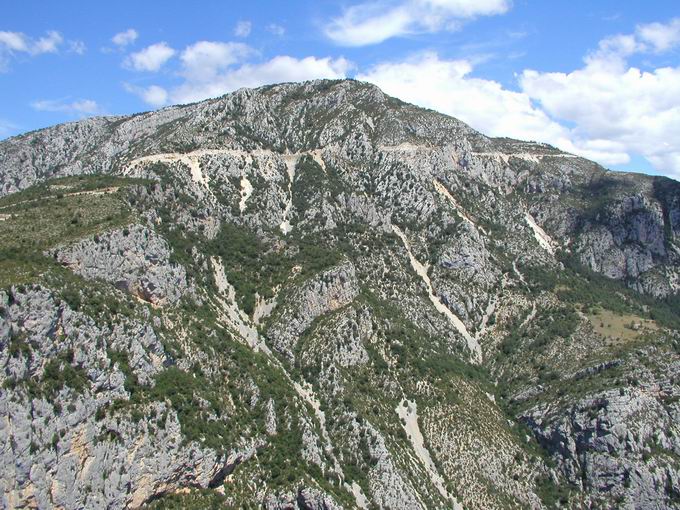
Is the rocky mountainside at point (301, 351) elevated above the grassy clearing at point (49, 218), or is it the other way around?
the grassy clearing at point (49, 218)

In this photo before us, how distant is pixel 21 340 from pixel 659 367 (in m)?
132

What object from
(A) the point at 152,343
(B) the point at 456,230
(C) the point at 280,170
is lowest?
(A) the point at 152,343

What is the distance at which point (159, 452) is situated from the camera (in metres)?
90.6

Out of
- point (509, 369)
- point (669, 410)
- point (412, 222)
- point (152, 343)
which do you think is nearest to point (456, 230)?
point (412, 222)

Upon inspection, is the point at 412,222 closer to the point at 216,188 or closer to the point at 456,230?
the point at 456,230

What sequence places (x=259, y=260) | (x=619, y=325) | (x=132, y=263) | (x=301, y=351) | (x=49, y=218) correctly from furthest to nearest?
(x=619, y=325), (x=259, y=260), (x=301, y=351), (x=49, y=218), (x=132, y=263)

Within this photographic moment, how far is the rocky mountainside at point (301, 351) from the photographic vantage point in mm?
88312

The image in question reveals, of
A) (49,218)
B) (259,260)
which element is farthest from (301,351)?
(49,218)

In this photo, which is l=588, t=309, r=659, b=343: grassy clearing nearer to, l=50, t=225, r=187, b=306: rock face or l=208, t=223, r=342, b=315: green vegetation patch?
l=208, t=223, r=342, b=315: green vegetation patch

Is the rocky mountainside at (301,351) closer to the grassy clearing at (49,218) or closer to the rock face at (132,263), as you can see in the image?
the rock face at (132,263)

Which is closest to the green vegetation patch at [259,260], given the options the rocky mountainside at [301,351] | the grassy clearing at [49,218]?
the rocky mountainside at [301,351]

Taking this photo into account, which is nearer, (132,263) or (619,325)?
(132,263)

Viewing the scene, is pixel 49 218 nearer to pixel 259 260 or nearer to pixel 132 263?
pixel 132 263

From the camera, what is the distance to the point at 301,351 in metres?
134
